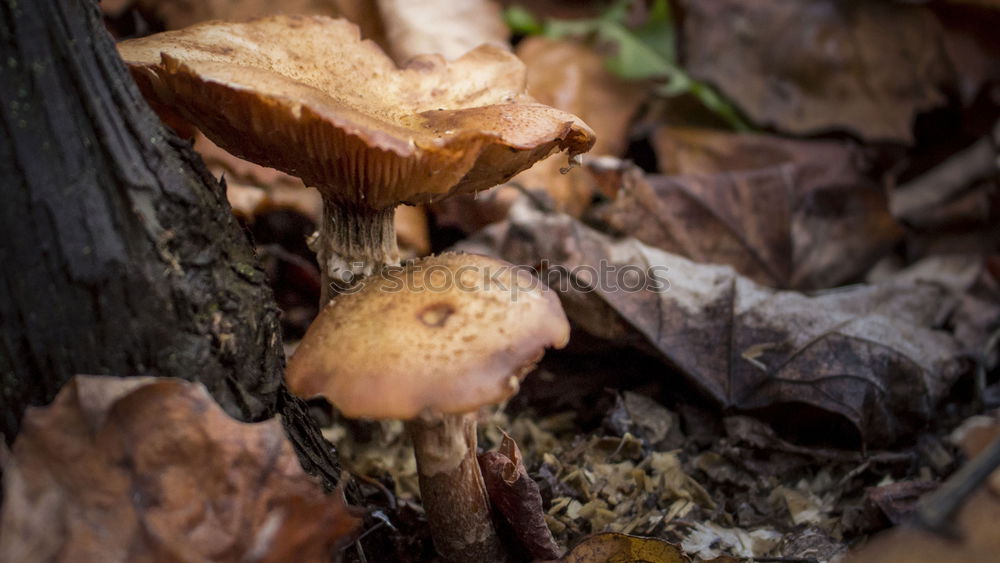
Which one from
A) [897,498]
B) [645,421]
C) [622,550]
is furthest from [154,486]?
[897,498]

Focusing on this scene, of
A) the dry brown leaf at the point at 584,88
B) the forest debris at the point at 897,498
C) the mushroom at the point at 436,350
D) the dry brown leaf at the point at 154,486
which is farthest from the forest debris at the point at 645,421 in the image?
the dry brown leaf at the point at 584,88

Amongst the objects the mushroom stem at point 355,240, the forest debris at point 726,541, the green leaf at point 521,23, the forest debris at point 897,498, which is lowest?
the forest debris at point 726,541

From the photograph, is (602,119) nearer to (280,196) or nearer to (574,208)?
(574,208)

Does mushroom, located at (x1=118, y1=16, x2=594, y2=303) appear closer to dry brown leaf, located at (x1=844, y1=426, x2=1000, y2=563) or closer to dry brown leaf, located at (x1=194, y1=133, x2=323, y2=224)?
dry brown leaf, located at (x1=844, y1=426, x2=1000, y2=563)

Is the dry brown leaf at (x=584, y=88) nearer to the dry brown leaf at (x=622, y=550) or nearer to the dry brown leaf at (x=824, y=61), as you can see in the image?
the dry brown leaf at (x=824, y=61)

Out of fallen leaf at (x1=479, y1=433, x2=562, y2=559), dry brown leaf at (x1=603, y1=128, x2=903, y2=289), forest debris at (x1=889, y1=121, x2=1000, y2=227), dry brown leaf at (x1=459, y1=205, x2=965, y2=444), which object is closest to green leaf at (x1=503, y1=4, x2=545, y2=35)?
dry brown leaf at (x1=603, y1=128, x2=903, y2=289)

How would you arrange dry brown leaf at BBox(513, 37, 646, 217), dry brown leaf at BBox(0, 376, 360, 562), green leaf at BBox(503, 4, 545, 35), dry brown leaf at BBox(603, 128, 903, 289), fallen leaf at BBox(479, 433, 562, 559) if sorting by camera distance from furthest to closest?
green leaf at BBox(503, 4, 545, 35), dry brown leaf at BBox(513, 37, 646, 217), dry brown leaf at BBox(603, 128, 903, 289), fallen leaf at BBox(479, 433, 562, 559), dry brown leaf at BBox(0, 376, 360, 562)

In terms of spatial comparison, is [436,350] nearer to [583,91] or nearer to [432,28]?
[432,28]
